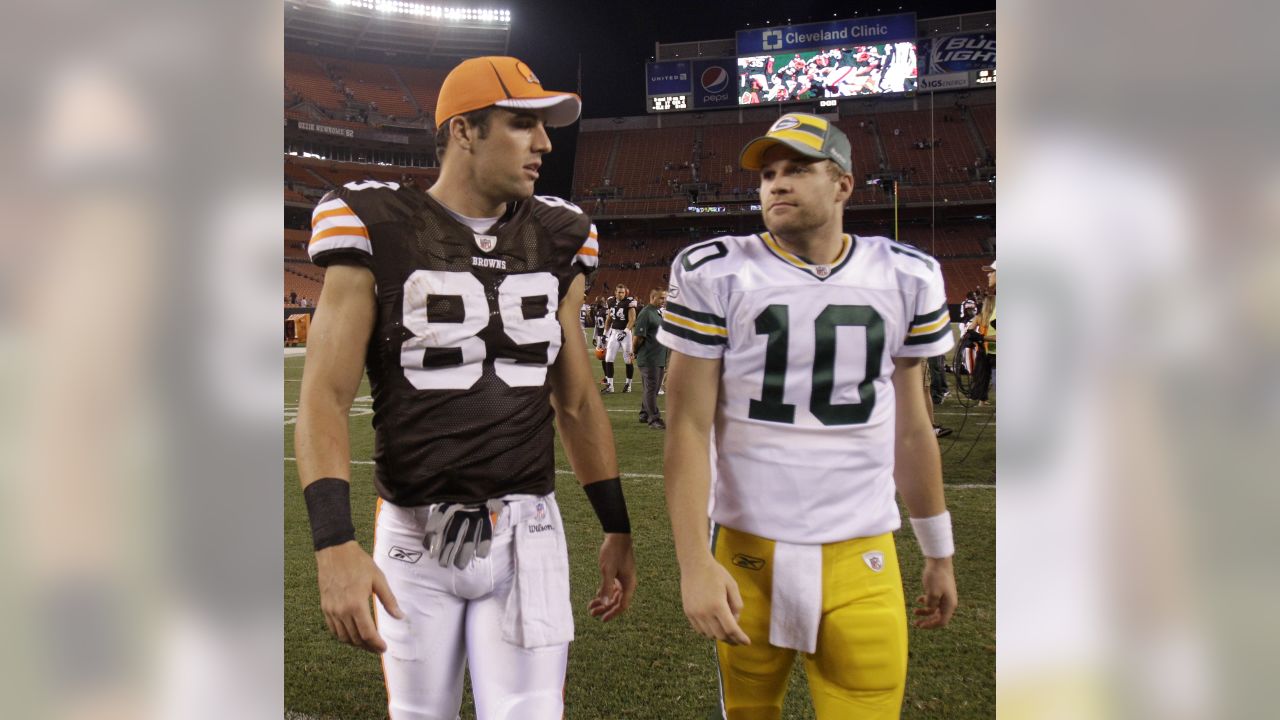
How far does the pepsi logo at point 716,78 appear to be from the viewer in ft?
6.64

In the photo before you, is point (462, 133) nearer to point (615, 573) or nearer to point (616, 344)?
point (615, 573)

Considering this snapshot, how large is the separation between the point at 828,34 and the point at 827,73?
0.64 feet

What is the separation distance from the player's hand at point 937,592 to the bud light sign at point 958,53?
1.13 m

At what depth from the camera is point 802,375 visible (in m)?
1.27

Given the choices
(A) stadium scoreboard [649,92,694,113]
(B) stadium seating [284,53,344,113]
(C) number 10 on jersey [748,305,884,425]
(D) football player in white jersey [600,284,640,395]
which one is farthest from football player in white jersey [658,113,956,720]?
(D) football player in white jersey [600,284,640,395]

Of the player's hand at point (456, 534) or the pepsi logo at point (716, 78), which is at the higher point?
the pepsi logo at point (716, 78)

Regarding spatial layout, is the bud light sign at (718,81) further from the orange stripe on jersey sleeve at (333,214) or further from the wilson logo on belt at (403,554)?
the wilson logo on belt at (403,554)

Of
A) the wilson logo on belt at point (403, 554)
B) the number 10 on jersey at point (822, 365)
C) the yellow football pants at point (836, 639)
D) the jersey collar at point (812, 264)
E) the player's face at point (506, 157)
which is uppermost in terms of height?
the player's face at point (506, 157)

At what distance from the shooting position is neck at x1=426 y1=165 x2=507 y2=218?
4.14 feet

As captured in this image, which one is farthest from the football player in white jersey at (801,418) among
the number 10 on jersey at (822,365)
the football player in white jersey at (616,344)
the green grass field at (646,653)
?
the football player in white jersey at (616,344)

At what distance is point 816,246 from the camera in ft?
4.25
